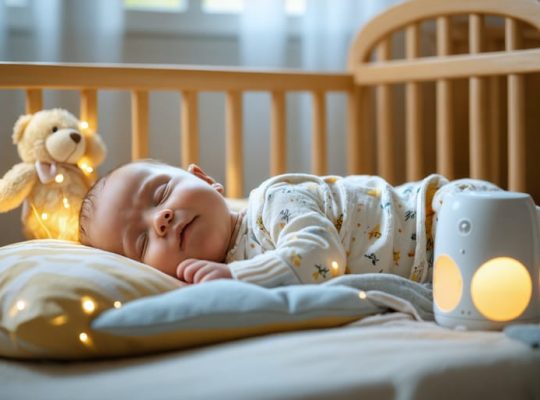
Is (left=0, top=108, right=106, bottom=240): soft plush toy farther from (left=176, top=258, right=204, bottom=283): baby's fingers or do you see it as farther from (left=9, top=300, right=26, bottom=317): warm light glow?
(left=9, top=300, right=26, bottom=317): warm light glow

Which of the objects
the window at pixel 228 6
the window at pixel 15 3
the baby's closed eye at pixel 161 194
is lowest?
the baby's closed eye at pixel 161 194

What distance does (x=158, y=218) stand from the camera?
1222 mm

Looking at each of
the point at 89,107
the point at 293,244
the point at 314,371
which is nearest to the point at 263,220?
the point at 293,244

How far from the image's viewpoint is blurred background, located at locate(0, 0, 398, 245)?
1.91 m

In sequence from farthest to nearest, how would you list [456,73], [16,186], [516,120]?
[456,73], [516,120], [16,186]

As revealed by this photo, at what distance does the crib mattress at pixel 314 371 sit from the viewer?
803mm

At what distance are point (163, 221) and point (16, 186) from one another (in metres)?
0.39

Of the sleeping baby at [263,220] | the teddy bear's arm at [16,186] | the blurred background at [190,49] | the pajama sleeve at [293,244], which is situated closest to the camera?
the pajama sleeve at [293,244]

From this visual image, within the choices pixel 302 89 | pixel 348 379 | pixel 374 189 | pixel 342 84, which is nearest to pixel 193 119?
pixel 302 89

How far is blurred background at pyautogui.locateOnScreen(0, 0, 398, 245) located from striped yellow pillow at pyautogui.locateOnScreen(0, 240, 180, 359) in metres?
0.90

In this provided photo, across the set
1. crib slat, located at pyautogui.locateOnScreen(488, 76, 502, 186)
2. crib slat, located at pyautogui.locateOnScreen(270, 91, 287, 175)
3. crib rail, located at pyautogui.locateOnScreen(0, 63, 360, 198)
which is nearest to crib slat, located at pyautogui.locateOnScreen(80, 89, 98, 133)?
crib rail, located at pyautogui.locateOnScreen(0, 63, 360, 198)

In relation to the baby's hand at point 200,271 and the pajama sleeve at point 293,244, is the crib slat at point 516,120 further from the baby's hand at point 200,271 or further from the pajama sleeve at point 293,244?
the baby's hand at point 200,271

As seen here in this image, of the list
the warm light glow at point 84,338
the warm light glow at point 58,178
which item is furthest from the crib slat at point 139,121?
the warm light glow at point 84,338

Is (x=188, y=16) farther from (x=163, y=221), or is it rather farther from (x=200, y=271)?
(x=200, y=271)
